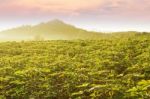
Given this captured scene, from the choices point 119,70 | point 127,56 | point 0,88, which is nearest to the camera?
point 0,88

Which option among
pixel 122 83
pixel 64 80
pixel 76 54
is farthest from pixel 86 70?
pixel 76 54

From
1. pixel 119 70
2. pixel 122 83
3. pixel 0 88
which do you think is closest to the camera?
pixel 122 83

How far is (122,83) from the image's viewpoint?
2044 centimetres

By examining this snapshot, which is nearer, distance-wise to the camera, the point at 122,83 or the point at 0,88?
the point at 122,83

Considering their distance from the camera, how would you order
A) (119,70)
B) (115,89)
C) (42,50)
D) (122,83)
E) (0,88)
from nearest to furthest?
(115,89), (122,83), (0,88), (119,70), (42,50)

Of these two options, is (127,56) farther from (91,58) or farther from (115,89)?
(115,89)

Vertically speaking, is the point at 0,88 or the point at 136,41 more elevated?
the point at 136,41

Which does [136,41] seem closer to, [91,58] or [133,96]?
[91,58]

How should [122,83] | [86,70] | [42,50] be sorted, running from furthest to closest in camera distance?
[42,50], [86,70], [122,83]

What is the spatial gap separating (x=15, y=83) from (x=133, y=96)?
7685 millimetres

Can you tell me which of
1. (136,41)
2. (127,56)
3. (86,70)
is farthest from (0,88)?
(136,41)

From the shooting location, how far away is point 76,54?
107 ft

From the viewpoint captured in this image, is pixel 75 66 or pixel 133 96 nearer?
pixel 133 96

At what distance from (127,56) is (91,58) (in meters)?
2.92
